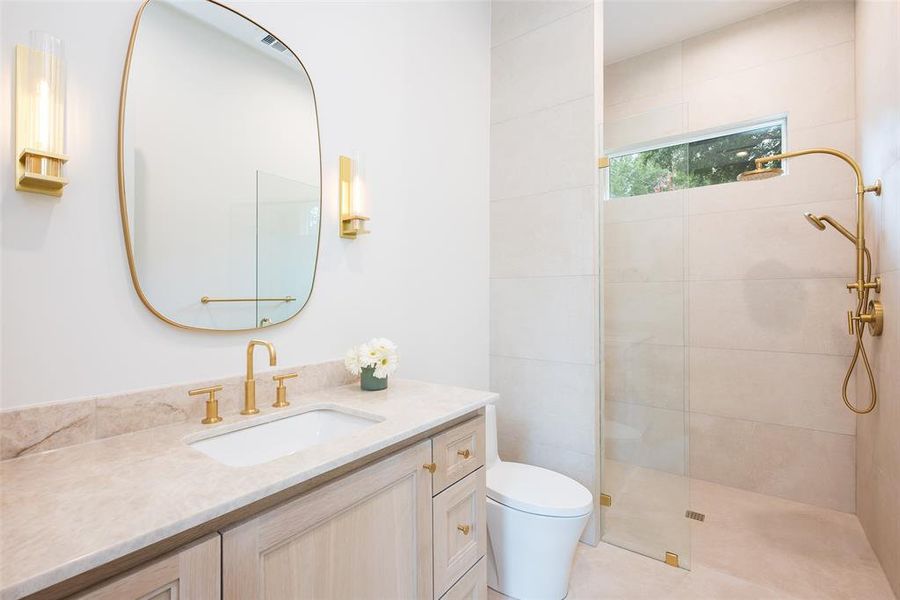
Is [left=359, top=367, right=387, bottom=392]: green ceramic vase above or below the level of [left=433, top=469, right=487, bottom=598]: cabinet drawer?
above

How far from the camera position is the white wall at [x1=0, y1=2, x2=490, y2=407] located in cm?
91

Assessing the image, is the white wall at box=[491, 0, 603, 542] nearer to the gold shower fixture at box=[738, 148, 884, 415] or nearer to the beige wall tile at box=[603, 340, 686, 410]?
the beige wall tile at box=[603, 340, 686, 410]

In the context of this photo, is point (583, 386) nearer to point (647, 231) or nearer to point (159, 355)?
point (647, 231)

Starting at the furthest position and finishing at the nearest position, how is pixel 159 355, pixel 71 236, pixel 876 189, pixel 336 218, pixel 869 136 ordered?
1. pixel 869 136
2. pixel 876 189
3. pixel 336 218
4. pixel 159 355
5. pixel 71 236

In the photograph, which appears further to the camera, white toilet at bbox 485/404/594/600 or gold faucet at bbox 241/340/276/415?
white toilet at bbox 485/404/594/600

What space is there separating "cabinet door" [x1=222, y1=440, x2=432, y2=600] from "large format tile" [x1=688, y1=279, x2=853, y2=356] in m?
2.32

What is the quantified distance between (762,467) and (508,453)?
157 centimetres

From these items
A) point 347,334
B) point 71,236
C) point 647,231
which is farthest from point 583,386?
point 71,236

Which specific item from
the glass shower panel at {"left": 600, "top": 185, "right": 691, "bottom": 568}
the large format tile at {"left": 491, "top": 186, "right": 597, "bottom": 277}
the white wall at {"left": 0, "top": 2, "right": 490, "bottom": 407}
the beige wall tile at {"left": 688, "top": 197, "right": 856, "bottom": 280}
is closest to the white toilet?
the glass shower panel at {"left": 600, "top": 185, "right": 691, "bottom": 568}

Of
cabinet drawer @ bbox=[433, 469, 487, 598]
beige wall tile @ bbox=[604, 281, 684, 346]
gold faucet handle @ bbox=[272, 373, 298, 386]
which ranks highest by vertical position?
beige wall tile @ bbox=[604, 281, 684, 346]

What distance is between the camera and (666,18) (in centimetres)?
253

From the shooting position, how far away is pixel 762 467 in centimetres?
248

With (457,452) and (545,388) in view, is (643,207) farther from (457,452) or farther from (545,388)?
(457,452)

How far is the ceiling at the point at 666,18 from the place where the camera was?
2420 mm
